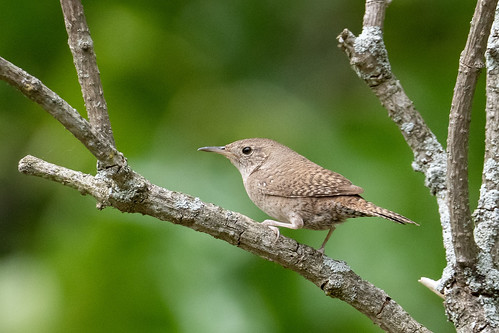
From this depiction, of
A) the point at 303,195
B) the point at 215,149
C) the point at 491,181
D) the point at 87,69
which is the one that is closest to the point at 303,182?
the point at 303,195

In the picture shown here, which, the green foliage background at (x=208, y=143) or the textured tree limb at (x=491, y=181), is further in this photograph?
the green foliage background at (x=208, y=143)

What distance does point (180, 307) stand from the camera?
3408 millimetres

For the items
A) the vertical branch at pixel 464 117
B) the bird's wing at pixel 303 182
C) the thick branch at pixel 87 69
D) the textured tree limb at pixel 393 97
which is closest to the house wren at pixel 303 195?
the bird's wing at pixel 303 182

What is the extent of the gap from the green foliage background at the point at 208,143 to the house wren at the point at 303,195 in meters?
0.30

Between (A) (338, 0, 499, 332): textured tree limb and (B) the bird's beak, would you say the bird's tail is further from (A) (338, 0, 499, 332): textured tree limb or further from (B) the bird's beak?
(B) the bird's beak

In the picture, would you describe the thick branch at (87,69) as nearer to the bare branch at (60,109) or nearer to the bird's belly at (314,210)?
the bare branch at (60,109)

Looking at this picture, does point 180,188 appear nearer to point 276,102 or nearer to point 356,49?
point 276,102

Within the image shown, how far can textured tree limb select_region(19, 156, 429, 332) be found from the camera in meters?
1.97

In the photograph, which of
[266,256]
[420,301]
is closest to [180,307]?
[420,301]

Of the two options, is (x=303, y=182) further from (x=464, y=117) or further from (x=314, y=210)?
(x=464, y=117)

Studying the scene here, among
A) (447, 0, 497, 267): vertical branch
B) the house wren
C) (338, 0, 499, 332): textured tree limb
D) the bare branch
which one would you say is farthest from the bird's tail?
the bare branch

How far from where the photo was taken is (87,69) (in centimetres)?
197

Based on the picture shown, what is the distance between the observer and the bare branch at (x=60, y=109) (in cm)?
163

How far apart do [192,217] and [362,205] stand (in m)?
0.88
